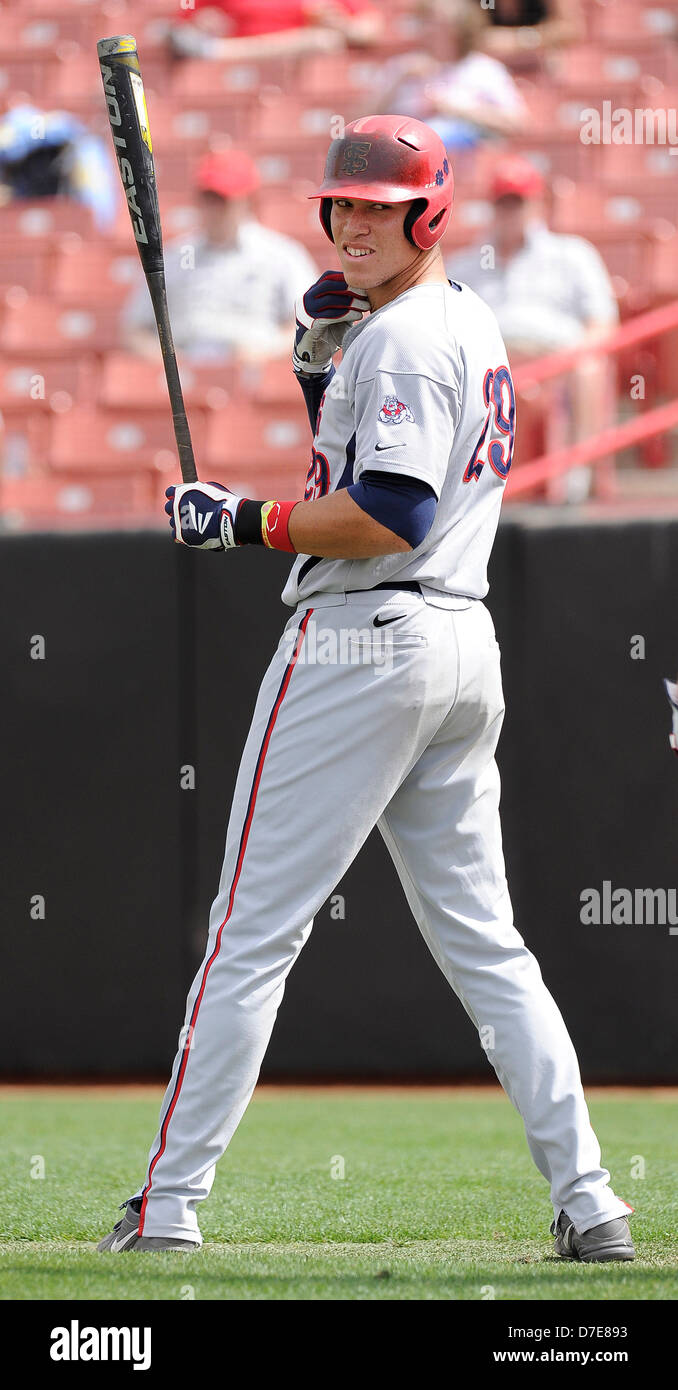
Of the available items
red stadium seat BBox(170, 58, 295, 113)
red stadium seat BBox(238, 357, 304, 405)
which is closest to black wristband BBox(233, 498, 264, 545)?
red stadium seat BBox(238, 357, 304, 405)

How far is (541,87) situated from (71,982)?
6475mm

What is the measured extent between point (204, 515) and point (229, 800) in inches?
97.2

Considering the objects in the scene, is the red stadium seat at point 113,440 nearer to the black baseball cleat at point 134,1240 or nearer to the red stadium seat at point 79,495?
the red stadium seat at point 79,495

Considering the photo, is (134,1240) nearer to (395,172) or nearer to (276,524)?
(276,524)

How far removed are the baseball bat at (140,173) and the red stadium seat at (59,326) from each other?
555cm

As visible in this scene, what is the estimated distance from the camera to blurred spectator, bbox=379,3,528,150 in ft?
28.3

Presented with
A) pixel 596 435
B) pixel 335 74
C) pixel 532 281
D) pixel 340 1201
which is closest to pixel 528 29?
pixel 335 74

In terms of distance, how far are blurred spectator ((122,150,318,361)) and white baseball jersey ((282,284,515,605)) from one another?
4872mm

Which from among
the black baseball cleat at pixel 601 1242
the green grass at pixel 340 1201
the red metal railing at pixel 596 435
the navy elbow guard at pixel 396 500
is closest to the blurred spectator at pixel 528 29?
the red metal railing at pixel 596 435

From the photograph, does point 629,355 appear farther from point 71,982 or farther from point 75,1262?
point 75,1262

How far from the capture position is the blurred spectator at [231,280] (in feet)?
25.0

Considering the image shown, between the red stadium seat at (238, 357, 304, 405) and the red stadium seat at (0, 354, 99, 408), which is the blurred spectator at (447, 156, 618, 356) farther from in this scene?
the red stadium seat at (0, 354, 99, 408)

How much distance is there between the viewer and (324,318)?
3033 millimetres
